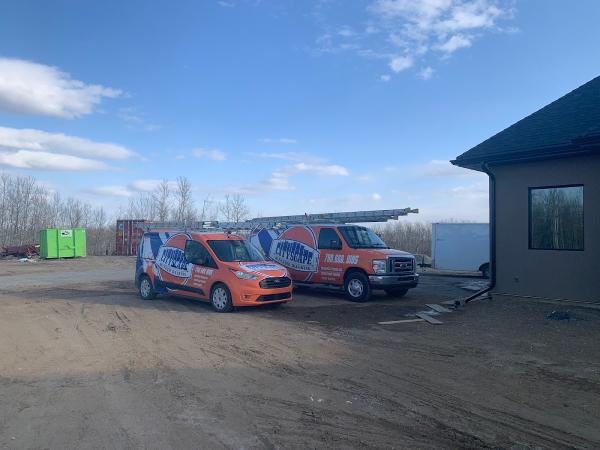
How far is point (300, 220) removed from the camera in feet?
54.5

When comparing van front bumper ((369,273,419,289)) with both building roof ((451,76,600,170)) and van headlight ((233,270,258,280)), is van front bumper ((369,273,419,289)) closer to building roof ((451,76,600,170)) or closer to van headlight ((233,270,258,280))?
van headlight ((233,270,258,280))

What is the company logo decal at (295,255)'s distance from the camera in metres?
15.1

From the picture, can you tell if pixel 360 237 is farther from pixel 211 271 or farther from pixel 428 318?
pixel 211 271

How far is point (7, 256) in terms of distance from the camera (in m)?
39.4

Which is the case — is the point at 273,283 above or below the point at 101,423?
above

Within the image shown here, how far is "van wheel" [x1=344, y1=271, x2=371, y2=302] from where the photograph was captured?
1374 centimetres

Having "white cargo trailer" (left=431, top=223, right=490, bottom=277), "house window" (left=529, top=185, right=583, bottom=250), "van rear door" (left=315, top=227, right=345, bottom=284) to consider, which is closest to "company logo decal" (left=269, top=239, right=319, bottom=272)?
"van rear door" (left=315, top=227, right=345, bottom=284)

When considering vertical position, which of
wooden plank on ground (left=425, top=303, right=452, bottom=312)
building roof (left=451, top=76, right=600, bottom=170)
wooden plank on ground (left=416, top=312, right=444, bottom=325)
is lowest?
wooden plank on ground (left=416, top=312, right=444, bottom=325)

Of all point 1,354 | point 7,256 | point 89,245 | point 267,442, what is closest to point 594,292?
point 267,442

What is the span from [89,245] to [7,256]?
534 inches

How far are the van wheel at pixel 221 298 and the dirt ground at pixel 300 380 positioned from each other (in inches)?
11.8

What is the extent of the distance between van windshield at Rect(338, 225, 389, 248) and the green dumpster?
30.2m

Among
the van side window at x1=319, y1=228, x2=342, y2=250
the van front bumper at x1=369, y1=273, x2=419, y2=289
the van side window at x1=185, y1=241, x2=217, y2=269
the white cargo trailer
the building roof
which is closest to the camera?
the building roof

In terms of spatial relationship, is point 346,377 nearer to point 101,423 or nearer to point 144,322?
point 101,423
